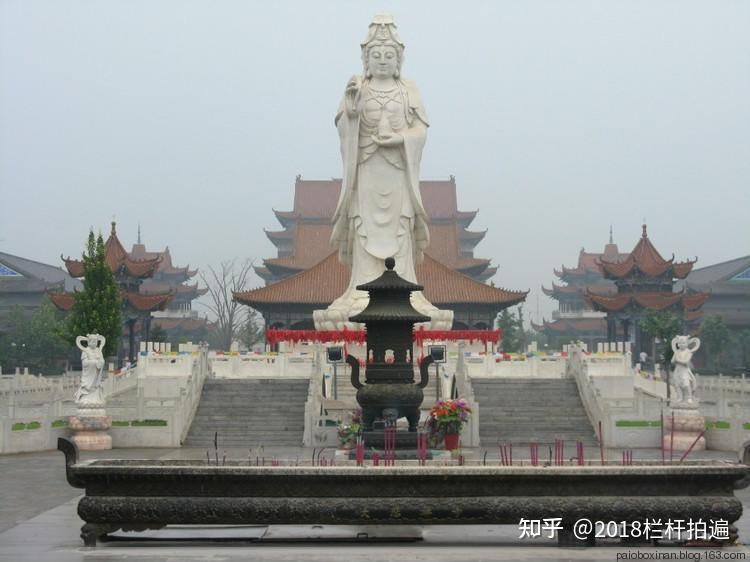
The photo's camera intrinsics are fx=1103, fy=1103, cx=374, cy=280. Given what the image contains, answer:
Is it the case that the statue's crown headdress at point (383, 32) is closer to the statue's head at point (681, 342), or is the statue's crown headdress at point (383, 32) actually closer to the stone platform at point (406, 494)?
the statue's head at point (681, 342)

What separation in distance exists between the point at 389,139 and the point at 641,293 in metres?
22.5

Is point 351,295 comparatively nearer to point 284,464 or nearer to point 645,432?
point 645,432

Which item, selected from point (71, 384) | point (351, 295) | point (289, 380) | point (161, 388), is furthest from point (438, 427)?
point (71, 384)

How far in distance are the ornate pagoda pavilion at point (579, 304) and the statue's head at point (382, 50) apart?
1372 inches

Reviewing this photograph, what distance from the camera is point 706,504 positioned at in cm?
1027

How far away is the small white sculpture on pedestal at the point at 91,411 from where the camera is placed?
835 inches

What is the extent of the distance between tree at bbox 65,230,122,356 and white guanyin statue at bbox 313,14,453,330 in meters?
6.40

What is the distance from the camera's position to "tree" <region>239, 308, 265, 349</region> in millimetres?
65875

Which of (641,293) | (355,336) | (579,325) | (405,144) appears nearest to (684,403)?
(355,336)

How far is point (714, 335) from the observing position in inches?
2073

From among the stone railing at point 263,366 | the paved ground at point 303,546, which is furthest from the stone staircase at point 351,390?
the paved ground at point 303,546

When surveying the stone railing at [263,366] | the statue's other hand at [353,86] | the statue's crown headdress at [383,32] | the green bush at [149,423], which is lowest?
the green bush at [149,423]

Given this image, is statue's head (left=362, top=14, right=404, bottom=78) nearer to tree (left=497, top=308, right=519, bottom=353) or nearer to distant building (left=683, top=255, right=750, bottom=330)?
tree (left=497, top=308, right=519, bottom=353)

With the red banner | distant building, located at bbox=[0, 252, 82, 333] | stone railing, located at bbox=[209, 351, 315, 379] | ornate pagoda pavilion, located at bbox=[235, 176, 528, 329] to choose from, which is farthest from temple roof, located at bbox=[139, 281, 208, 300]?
stone railing, located at bbox=[209, 351, 315, 379]
